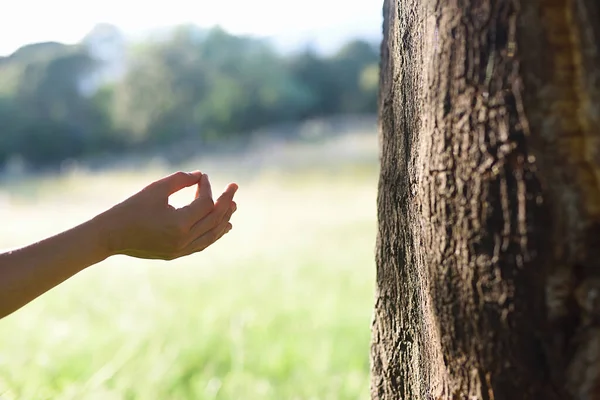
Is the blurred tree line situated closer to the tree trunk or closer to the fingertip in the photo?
the fingertip

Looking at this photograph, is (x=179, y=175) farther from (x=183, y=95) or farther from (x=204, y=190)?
(x=183, y=95)

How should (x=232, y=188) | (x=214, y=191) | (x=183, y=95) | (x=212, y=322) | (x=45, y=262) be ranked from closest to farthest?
(x=45, y=262) → (x=232, y=188) → (x=212, y=322) → (x=214, y=191) → (x=183, y=95)

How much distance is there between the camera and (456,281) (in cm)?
75

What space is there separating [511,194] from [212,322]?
6.43 feet

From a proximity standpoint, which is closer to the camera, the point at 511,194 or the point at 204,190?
the point at 511,194

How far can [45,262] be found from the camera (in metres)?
0.79

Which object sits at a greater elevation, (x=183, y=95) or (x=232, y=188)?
(x=232, y=188)

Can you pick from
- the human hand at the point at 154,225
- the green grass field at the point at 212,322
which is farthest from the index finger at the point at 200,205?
the green grass field at the point at 212,322

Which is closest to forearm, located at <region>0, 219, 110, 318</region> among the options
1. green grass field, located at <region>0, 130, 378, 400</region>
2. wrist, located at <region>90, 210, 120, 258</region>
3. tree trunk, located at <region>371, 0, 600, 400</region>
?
wrist, located at <region>90, 210, 120, 258</region>

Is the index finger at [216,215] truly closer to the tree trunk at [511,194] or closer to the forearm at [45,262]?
the forearm at [45,262]

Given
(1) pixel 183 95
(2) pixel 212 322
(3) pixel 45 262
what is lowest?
(2) pixel 212 322

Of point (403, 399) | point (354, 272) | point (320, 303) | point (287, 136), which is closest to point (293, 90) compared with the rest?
point (287, 136)

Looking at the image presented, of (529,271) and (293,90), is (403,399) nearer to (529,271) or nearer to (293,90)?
(529,271)

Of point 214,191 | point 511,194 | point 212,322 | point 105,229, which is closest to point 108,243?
point 105,229
